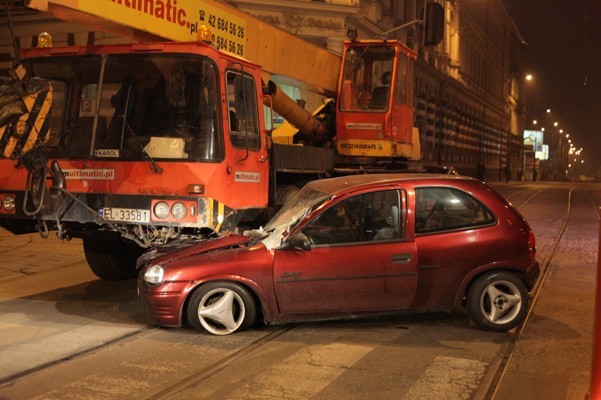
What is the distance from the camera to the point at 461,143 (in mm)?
51688

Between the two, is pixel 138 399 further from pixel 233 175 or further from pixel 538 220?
pixel 538 220

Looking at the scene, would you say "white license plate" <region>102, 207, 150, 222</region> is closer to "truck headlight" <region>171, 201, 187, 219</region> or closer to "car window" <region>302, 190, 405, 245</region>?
"truck headlight" <region>171, 201, 187, 219</region>

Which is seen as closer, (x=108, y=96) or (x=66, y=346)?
(x=66, y=346)

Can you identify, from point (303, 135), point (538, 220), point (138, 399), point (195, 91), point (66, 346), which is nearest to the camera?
point (138, 399)

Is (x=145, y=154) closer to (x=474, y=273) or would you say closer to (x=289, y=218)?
(x=289, y=218)

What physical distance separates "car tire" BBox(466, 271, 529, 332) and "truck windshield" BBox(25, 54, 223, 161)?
9.51 ft

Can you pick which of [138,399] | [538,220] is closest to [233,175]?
[138,399]

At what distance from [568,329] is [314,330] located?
2450 millimetres

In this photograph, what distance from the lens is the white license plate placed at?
309 inches

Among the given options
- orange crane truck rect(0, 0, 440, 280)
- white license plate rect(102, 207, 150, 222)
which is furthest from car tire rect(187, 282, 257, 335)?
white license plate rect(102, 207, 150, 222)

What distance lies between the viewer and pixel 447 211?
736 centimetres

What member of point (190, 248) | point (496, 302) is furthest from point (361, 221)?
point (190, 248)

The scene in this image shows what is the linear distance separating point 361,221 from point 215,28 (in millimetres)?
3426

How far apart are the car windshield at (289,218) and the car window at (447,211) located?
880 mm
